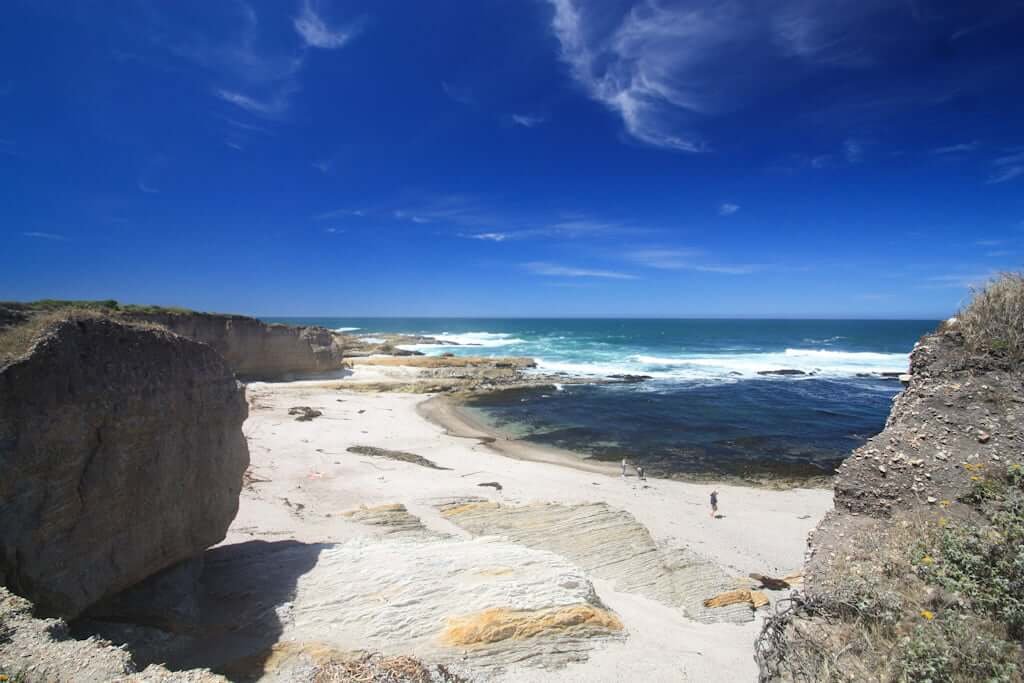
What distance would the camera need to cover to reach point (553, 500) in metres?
16.0

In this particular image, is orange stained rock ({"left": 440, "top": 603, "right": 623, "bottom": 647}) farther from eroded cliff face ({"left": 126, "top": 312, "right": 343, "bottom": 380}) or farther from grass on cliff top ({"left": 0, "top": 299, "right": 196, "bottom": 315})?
eroded cliff face ({"left": 126, "top": 312, "right": 343, "bottom": 380})

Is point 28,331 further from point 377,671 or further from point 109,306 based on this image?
point 109,306

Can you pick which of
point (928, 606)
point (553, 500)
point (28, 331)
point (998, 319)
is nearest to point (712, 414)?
point (553, 500)

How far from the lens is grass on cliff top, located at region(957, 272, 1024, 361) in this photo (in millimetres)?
6551

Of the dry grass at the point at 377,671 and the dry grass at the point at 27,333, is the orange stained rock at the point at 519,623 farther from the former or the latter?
the dry grass at the point at 27,333

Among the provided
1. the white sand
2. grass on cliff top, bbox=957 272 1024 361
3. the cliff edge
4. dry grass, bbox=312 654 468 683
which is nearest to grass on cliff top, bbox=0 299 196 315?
the cliff edge

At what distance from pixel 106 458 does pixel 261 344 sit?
3535cm

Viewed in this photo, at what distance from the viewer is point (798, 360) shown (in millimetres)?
61938

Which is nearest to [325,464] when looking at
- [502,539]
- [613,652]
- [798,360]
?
[502,539]

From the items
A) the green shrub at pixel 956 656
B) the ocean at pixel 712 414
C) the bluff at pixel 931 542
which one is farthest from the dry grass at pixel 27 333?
the ocean at pixel 712 414

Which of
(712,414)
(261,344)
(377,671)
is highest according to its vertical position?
(261,344)

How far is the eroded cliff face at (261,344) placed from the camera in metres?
32.9

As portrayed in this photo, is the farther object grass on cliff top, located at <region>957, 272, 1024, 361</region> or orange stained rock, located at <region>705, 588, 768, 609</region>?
orange stained rock, located at <region>705, 588, 768, 609</region>

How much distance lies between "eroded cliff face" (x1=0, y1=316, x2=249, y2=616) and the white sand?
11.4 feet
